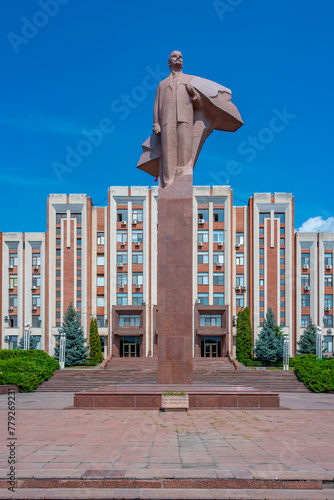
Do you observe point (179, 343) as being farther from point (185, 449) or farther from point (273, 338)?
point (273, 338)

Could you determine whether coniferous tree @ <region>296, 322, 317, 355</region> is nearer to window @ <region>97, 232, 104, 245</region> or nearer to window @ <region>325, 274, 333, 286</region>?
window @ <region>325, 274, 333, 286</region>

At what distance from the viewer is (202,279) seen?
34.2 metres

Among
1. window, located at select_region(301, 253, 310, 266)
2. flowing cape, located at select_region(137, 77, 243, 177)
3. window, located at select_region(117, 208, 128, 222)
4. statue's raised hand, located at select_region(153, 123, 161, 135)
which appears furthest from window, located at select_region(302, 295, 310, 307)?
statue's raised hand, located at select_region(153, 123, 161, 135)

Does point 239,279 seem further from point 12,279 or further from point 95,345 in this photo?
point 12,279

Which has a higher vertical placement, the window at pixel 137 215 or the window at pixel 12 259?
the window at pixel 137 215

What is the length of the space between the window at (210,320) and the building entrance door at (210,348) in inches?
38.8

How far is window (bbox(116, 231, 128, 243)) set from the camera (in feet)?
113

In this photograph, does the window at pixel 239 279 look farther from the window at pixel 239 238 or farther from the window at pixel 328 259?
the window at pixel 328 259

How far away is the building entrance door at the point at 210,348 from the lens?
33.5 meters

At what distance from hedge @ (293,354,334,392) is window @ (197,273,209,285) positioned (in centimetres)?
1263

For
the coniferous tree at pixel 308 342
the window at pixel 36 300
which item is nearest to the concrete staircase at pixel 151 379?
the coniferous tree at pixel 308 342

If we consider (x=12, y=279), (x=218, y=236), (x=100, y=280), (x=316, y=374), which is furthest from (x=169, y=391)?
(x=12, y=279)

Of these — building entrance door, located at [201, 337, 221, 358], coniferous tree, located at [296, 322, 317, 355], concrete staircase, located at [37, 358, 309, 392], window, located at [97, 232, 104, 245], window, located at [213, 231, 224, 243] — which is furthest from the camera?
window, located at [97, 232, 104, 245]

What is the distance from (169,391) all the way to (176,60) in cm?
810
